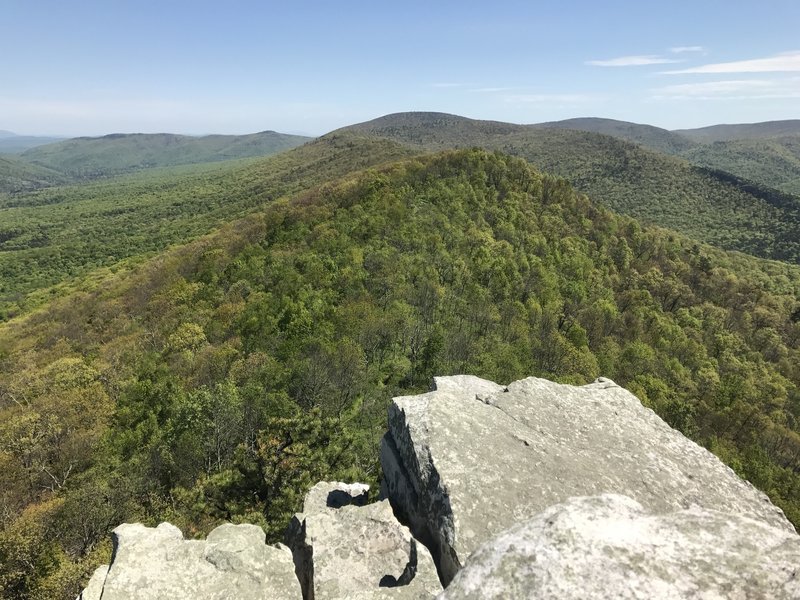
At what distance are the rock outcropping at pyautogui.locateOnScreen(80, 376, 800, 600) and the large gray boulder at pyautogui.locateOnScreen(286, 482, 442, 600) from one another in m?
0.05

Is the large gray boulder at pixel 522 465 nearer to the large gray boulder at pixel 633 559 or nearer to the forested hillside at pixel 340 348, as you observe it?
the large gray boulder at pixel 633 559

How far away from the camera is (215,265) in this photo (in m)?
105

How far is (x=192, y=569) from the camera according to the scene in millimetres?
15398

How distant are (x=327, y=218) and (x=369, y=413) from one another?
7156 centimetres

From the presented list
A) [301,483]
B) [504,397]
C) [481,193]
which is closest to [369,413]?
[301,483]

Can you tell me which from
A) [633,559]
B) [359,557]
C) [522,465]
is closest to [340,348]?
[359,557]

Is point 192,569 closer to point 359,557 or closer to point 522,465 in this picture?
point 359,557

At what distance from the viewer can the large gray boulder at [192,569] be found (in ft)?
47.8

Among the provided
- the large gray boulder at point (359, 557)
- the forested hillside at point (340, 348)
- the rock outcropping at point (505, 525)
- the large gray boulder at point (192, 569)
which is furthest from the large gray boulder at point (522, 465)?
the forested hillside at point (340, 348)

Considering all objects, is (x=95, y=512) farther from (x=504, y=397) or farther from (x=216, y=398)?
(x=504, y=397)

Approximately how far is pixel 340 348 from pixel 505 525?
4741cm

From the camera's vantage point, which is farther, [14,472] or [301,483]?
[14,472]

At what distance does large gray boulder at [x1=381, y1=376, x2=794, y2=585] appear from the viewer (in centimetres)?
1480

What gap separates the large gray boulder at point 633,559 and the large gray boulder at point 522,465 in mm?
5550
